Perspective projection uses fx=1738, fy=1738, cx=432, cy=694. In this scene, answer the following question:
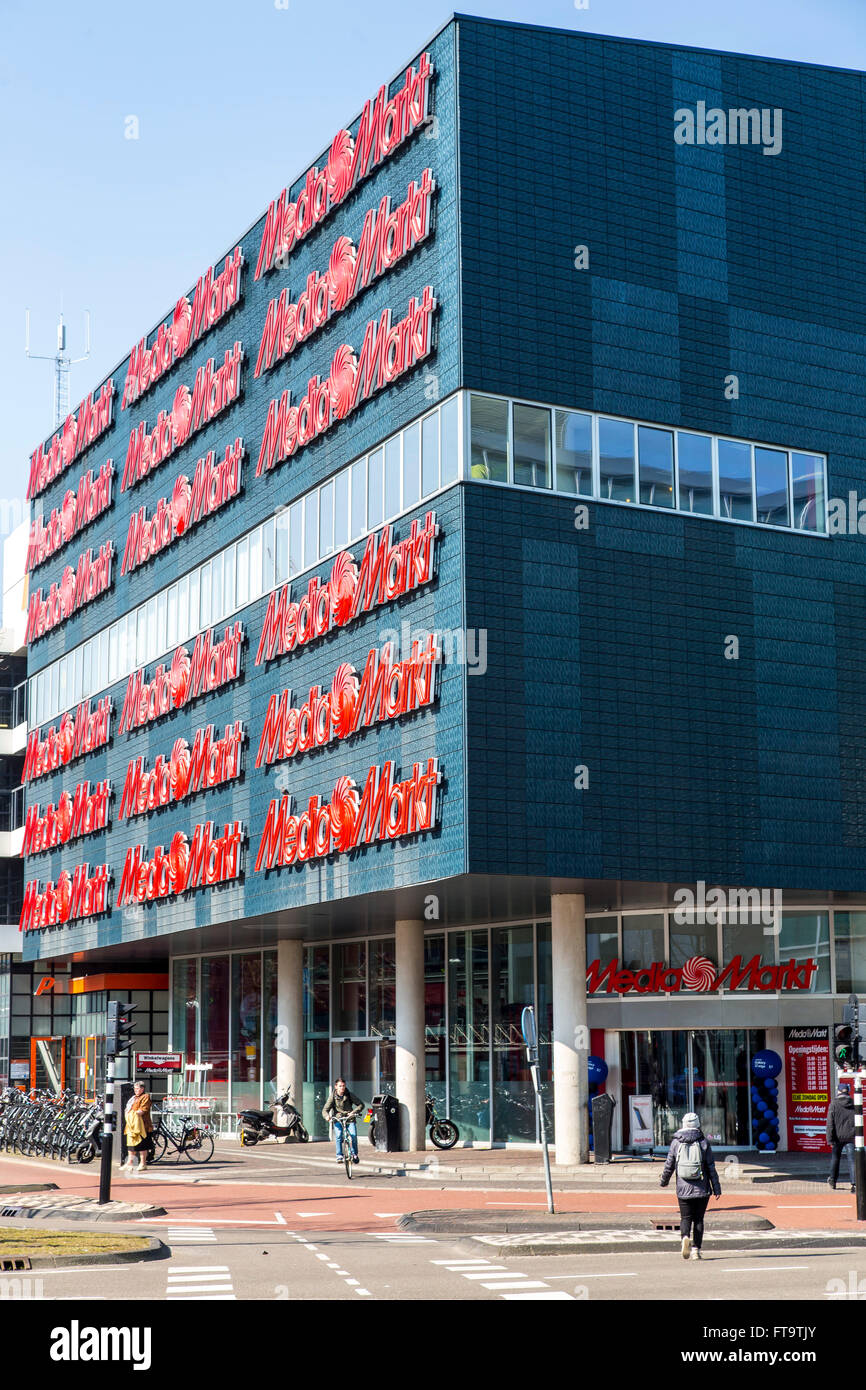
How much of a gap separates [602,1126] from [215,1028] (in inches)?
1008

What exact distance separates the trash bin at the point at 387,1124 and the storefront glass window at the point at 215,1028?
16.5 metres

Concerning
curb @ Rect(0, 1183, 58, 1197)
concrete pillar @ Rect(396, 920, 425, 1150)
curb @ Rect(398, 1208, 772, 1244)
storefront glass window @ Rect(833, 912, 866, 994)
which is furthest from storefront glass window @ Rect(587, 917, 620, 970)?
curb @ Rect(398, 1208, 772, 1244)

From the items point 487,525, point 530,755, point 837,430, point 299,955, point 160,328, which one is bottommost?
point 299,955

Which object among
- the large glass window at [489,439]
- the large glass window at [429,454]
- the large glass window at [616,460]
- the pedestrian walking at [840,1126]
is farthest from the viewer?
the large glass window at [616,460]

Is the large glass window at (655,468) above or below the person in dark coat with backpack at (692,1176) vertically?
above

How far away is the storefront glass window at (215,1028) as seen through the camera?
56188mm

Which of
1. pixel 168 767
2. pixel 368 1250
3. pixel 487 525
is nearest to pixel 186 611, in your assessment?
pixel 168 767

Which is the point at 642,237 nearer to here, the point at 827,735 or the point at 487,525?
the point at 487,525

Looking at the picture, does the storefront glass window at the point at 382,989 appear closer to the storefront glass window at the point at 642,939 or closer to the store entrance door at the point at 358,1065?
the store entrance door at the point at 358,1065

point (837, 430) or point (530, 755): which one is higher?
point (837, 430)

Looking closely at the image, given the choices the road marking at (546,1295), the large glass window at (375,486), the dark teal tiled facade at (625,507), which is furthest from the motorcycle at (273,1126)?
the road marking at (546,1295)

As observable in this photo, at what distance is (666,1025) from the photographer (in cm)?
3841
